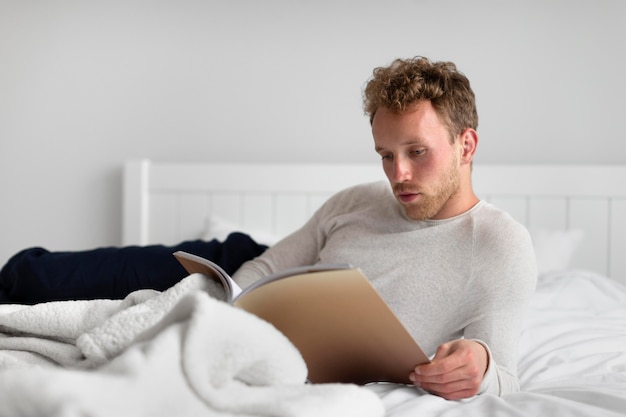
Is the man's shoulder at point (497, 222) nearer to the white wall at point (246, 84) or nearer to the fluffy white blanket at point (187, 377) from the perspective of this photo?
the fluffy white blanket at point (187, 377)

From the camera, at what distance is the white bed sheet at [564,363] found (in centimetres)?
110

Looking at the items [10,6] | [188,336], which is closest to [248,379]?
[188,336]

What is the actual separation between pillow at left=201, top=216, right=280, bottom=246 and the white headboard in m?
0.05

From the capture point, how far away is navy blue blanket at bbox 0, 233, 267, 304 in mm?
1868

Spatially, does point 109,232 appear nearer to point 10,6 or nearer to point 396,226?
point 10,6

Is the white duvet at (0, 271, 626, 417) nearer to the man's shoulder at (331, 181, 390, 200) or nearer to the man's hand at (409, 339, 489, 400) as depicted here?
the man's hand at (409, 339, 489, 400)

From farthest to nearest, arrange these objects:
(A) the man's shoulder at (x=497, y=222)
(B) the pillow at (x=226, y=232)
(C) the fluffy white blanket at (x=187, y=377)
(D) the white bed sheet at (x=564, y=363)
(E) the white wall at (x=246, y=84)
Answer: (E) the white wall at (x=246, y=84), (B) the pillow at (x=226, y=232), (A) the man's shoulder at (x=497, y=222), (D) the white bed sheet at (x=564, y=363), (C) the fluffy white blanket at (x=187, y=377)

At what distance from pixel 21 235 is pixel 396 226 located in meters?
2.11

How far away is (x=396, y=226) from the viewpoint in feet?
5.49

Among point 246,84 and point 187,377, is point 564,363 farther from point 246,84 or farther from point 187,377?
point 246,84

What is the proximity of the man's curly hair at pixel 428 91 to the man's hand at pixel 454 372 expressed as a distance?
1.73ft

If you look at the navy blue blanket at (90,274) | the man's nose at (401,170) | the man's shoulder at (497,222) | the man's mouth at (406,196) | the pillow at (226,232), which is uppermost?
the man's nose at (401,170)

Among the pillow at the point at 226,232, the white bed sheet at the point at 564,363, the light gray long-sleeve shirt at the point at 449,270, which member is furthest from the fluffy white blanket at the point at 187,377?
the pillow at the point at 226,232

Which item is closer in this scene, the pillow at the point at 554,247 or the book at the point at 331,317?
the book at the point at 331,317
